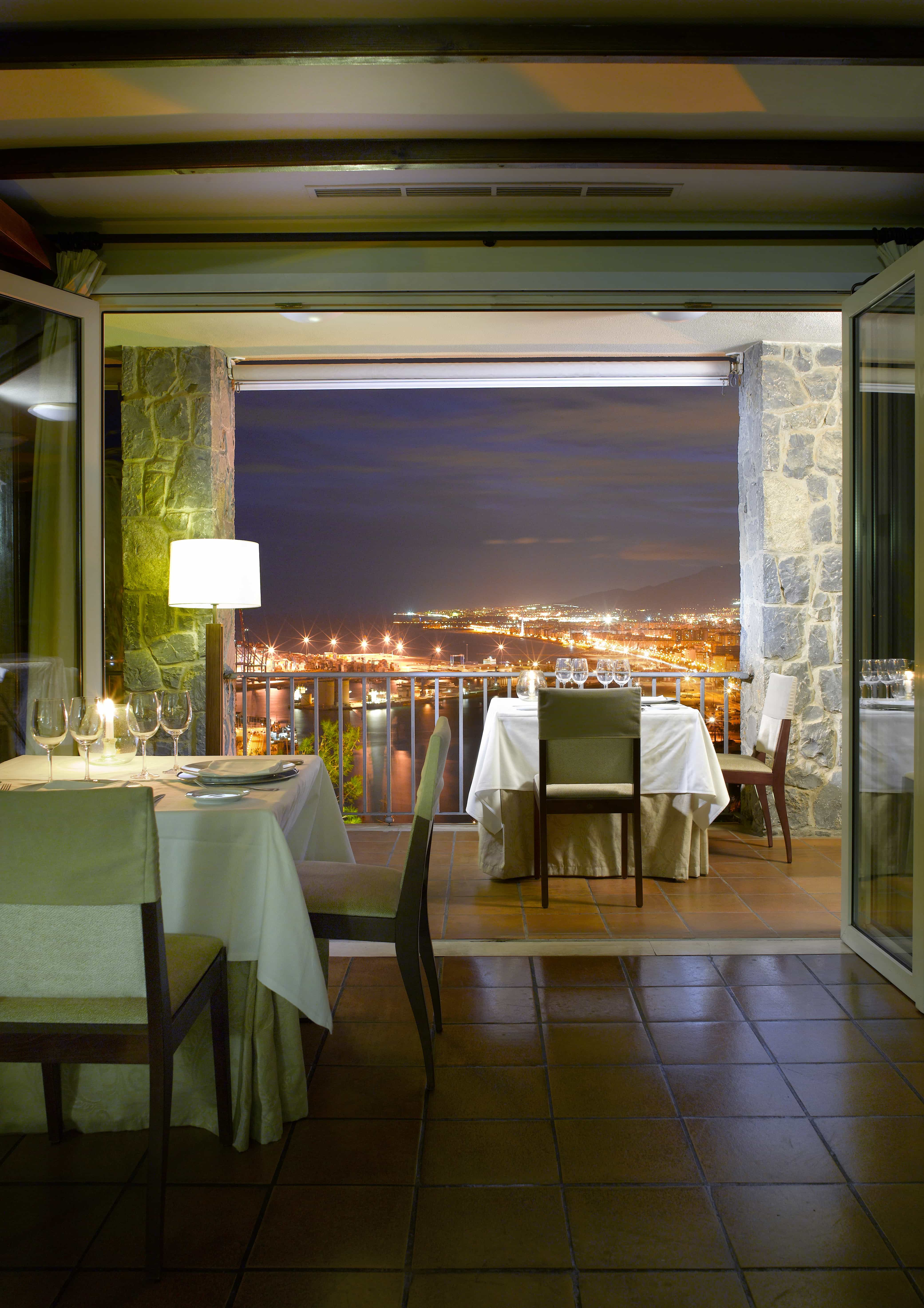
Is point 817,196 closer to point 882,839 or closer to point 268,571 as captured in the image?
point 882,839

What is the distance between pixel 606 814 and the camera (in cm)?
386

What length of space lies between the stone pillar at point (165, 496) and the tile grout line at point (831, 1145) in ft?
9.82

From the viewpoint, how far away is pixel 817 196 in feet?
9.45

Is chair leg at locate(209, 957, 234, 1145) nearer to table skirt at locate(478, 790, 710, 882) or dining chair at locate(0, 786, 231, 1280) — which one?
dining chair at locate(0, 786, 231, 1280)

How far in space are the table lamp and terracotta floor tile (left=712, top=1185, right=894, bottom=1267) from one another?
2579 millimetres

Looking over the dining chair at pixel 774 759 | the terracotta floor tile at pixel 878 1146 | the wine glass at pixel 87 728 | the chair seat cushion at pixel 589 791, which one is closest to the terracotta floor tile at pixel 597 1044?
the terracotta floor tile at pixel 878 1146

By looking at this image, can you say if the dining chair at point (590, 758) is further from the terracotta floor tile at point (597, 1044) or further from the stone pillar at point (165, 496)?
the stone pillar at point (165, 496)

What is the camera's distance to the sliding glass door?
2.90 meters

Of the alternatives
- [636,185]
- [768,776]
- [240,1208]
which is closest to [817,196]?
[636,185]

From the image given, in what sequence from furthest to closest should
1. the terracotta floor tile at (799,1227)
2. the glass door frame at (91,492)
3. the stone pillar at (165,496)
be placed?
the stone pillar at (165,496)
the glass door frame at (91,492)
the terracotta floor tile at (799,1227)

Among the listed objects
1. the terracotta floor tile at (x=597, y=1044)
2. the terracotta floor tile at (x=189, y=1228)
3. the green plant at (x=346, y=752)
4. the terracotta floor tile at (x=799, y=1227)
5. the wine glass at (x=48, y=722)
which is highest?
the wine glass at (x=48, y=722)

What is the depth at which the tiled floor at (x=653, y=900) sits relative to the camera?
3270mm

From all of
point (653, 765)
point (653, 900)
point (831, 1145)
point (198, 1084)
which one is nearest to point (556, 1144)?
point (831, 1145)

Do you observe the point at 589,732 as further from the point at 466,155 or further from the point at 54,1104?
the point at 54,1104
